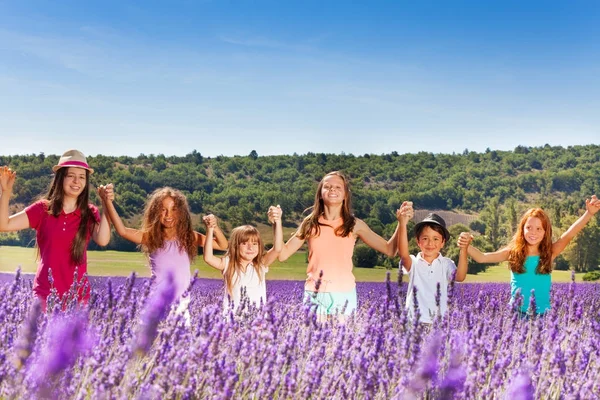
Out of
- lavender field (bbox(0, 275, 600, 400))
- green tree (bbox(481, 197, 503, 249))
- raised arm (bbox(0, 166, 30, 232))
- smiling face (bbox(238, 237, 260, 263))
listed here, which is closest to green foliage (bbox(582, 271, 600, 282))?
green tree (bbox(481, 197, 503, 249))

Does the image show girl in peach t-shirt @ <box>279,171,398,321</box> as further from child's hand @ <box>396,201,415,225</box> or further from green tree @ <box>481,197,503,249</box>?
green tree @ <box>481,197,503,249</box>

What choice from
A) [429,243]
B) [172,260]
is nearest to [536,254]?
[429,243]

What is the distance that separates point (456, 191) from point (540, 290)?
124 ft

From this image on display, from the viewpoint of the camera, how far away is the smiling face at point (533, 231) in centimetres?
485

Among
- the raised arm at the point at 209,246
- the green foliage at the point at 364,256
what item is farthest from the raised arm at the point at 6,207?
the green foliage at the point at 364,256

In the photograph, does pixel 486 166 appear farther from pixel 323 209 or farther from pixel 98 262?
pixel 323 209

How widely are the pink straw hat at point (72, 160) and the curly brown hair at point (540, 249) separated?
329cm

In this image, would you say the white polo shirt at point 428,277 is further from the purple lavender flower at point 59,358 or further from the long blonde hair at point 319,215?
the purple lavender flower at point 59,358

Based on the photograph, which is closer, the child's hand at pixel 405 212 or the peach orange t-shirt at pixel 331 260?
the child's hand at pixel 405 212

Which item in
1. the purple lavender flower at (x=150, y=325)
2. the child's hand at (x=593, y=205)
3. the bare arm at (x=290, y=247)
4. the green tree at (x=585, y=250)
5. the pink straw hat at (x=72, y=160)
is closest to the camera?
the purple lavender flower at (x=150, y=325)

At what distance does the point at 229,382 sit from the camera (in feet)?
6.07

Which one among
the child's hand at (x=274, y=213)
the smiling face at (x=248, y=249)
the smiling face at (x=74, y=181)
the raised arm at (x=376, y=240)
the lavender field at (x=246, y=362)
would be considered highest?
the smiling face at (x=74, y=181)

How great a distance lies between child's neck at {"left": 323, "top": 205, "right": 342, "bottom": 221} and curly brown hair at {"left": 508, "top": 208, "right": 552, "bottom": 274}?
1.44 metres

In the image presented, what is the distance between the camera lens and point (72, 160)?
4.34m
